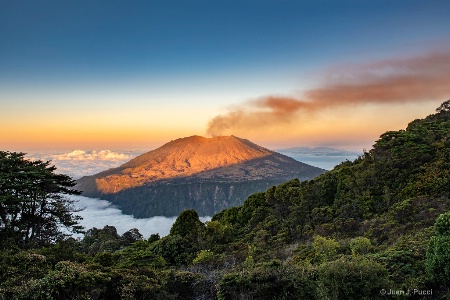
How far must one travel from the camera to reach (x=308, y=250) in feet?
52.5

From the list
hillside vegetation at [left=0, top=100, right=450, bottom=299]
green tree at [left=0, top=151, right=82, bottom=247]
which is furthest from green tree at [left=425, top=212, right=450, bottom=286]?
green tree at [left=0, top=151, right=82, bottom=247]

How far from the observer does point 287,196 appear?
3136 centimetres

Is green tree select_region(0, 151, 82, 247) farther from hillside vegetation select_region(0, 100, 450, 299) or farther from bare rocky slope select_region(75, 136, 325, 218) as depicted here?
bare rocky slope select_region(75, 136, 325, 218)

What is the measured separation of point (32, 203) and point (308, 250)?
1595 centimetres

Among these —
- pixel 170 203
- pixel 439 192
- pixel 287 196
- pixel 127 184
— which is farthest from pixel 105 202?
pixel 439 192

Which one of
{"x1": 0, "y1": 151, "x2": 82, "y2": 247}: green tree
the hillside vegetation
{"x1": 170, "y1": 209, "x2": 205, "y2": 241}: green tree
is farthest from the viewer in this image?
{"x1": 170, "y1": 209, "x2": 205, "y2": 241}: green tree

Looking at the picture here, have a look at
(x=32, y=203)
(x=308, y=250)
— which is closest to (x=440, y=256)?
(x=308, y=250)

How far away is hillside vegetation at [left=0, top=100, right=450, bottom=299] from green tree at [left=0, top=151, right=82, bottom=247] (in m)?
1.65

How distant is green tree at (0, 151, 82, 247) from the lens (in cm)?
1647

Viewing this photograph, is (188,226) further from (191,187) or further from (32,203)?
(191,187)

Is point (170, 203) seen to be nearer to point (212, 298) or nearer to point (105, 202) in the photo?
point (105, 202)

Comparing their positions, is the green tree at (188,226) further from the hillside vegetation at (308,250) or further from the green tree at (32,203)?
the green tree at (32,203)

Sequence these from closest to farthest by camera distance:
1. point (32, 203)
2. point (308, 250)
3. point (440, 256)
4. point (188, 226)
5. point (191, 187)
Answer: point (440, 256), point (308, 250), point (32, 203), point (188, 226), point (191, 187)

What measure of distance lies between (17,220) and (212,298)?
1425cm
